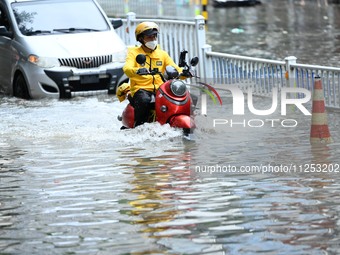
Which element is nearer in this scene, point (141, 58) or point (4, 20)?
point (141, 58)

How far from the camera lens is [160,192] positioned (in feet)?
35.6

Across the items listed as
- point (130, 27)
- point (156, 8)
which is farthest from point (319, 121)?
point (156, 8)

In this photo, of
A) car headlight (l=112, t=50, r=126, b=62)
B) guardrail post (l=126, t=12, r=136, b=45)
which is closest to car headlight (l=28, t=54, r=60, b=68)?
car headlight (l=112, t=50, r=126, b=62)

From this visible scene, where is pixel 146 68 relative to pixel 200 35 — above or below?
above

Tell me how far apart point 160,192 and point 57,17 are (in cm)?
1061

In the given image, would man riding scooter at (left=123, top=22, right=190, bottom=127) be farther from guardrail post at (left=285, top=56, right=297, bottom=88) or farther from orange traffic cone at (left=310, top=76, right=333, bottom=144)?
guardrail post at (left=285, top=56, right=297, bottom=88)

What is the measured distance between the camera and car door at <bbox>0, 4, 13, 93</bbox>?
20828 mm

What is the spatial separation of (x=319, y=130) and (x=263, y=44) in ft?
52.5

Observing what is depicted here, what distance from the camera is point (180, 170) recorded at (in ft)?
40.1

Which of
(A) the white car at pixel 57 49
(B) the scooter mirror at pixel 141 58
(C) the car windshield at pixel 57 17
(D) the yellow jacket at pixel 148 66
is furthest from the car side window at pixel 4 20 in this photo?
(B) the scooter mirror at pixel 141 58

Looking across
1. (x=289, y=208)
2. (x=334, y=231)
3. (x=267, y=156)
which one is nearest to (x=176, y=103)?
(x=267, y=156)

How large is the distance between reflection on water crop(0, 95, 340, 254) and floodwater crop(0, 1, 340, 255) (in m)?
0.01

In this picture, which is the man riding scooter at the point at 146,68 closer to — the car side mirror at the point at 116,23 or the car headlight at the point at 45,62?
the car headlight at the point at 45,62

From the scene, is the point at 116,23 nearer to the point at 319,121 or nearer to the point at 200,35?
the point at 200,35
